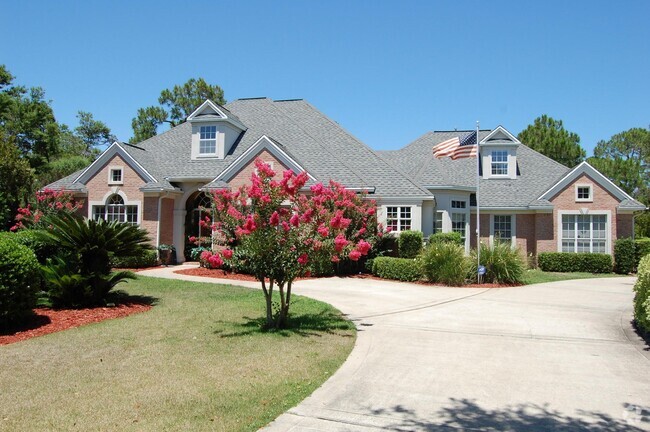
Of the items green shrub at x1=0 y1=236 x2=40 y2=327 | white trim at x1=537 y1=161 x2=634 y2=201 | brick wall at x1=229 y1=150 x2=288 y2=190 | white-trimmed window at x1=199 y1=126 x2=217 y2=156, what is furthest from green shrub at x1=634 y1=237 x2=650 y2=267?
green shrub at x1=0 y1=236 x2=40 y2=327

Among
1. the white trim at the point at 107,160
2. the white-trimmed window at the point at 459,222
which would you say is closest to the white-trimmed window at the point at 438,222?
the white-trimmed window at the point at 459,222

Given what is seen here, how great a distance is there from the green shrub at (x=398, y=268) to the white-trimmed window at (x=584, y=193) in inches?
419

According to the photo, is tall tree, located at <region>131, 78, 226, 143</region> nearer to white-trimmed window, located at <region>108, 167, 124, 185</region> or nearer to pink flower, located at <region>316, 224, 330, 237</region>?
white-trimmed window, located at <region>108, 167, 124, 185</region>

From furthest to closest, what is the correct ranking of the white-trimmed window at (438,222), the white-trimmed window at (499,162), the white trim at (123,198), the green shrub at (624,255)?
1. the white-trimmed window at (499,162)
2. the white-trimmed window at (438,222)
3. the white trim at (123,198)
4. the green shrub at (624,255)

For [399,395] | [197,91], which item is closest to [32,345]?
[399,395]

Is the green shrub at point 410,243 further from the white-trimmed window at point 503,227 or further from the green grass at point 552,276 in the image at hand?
the white-trimmed window at point 503,227

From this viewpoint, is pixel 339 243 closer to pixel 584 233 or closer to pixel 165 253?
pixel 165 253

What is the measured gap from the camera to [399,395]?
19.0 feet

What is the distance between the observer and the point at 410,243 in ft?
62.3

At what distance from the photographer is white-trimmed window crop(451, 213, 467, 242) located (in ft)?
74.6

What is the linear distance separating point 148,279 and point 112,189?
7.91 meters

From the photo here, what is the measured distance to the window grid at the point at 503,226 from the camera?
78.6 ft

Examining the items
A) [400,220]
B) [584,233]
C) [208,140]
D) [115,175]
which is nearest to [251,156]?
[208,140]

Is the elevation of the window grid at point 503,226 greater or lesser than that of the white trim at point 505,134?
lesser
